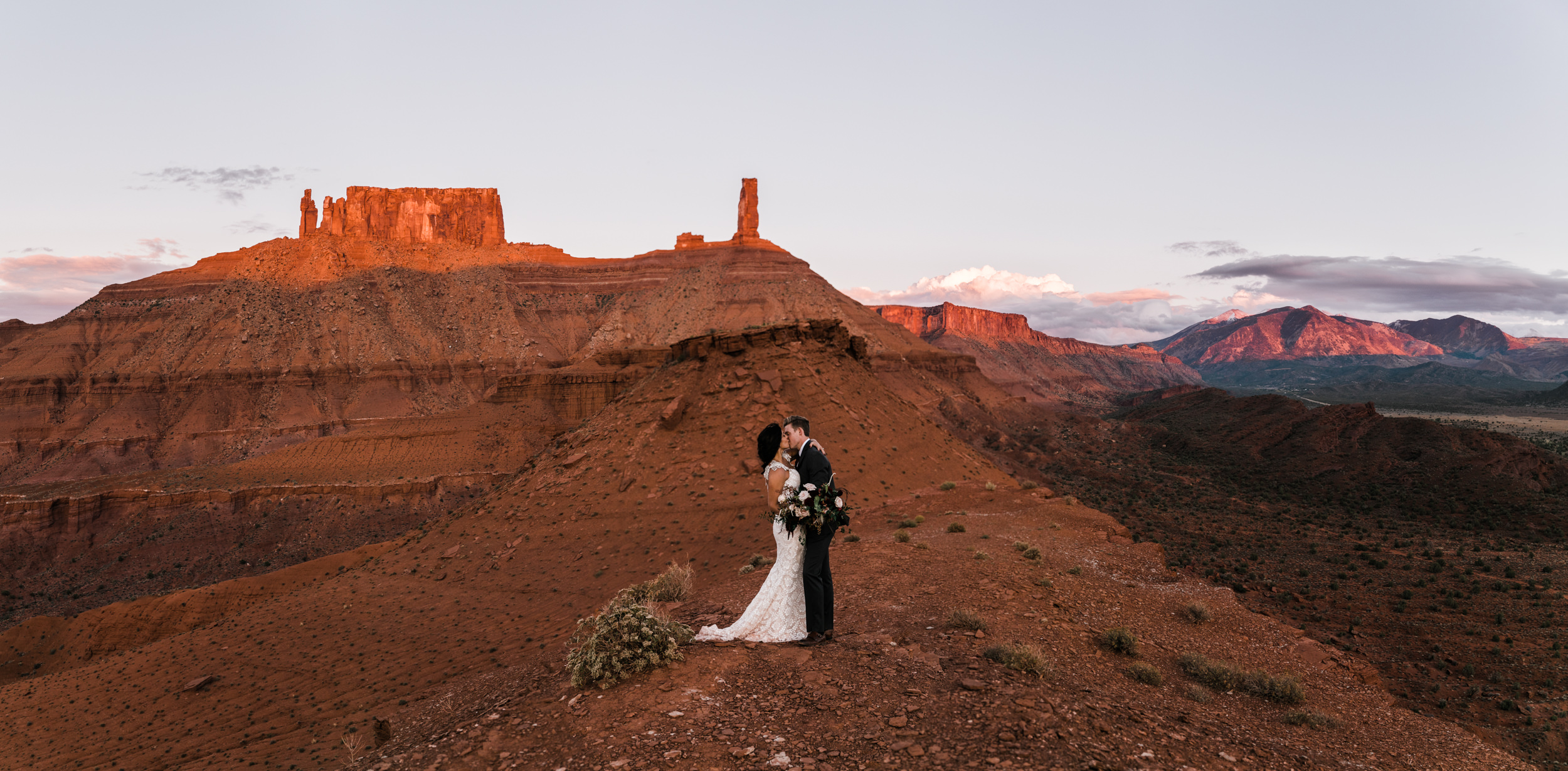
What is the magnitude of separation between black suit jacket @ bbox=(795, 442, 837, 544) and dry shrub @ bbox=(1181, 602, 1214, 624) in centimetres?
711

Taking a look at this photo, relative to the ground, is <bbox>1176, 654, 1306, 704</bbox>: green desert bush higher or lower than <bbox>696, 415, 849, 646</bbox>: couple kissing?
lower

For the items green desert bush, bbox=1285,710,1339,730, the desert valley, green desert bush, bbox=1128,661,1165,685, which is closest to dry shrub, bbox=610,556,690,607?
the desert valley

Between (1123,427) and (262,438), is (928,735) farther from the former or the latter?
(262,438)

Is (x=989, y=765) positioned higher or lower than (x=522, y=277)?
lower

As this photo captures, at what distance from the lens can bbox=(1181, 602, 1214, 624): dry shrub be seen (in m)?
10.2

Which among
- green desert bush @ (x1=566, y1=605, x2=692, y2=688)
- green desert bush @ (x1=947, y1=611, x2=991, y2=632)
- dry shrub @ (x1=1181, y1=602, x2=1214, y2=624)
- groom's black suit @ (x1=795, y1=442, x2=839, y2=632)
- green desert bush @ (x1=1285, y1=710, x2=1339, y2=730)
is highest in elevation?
groom's black suit @ (x1=795, y1=442, x2=839, y2=632)

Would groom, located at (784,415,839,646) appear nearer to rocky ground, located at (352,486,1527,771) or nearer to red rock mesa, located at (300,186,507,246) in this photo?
rocky ground, located at (352,486,1527,771)

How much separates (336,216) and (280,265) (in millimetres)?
18017

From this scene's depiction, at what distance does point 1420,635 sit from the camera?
48.8 ft

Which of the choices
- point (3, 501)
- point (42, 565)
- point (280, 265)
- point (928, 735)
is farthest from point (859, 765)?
point (280, 265)

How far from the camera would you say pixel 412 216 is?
10375 cm

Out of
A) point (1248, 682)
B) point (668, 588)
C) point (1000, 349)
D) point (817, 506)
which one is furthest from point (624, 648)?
point (1000, 349)

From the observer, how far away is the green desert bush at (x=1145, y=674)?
7.79m

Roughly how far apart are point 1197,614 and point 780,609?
23.9 ft
